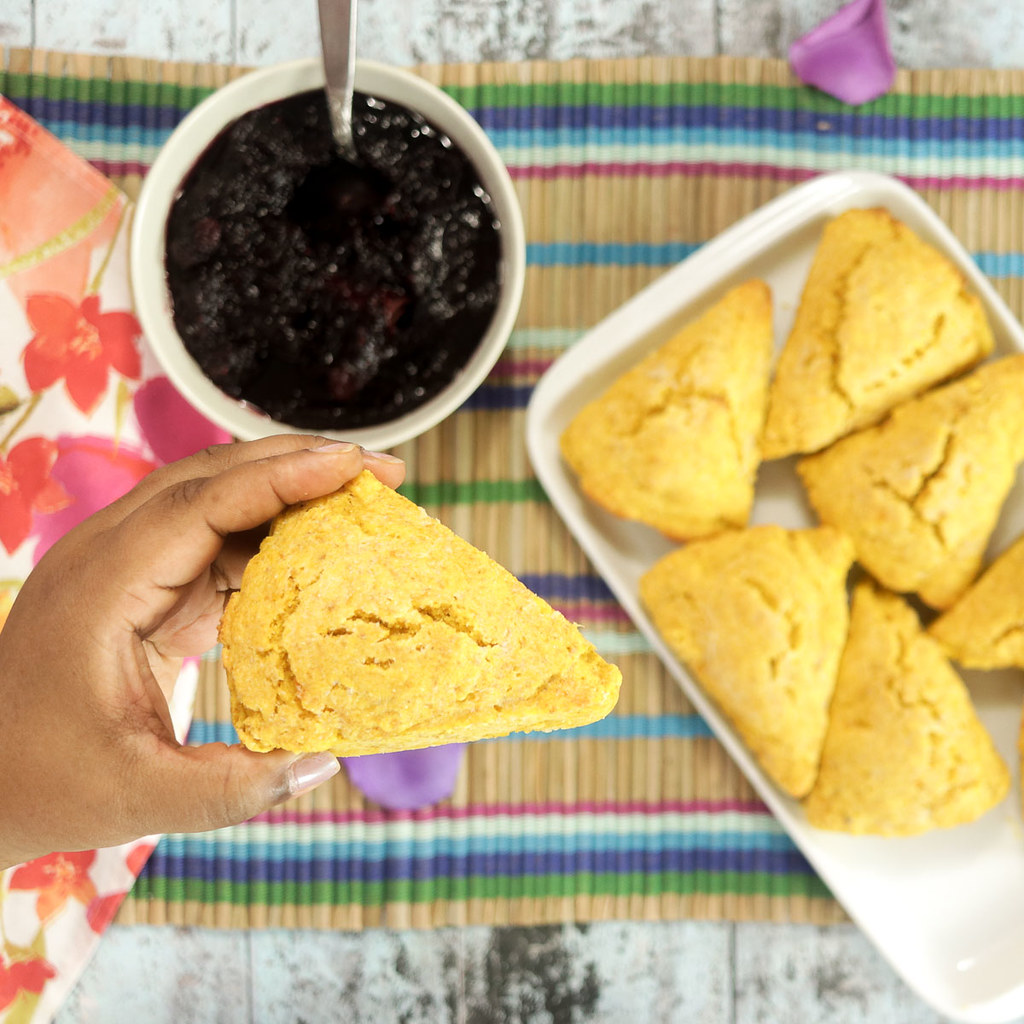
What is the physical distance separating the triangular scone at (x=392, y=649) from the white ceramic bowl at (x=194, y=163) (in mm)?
407

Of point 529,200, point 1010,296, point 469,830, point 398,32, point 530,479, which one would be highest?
point 398,32

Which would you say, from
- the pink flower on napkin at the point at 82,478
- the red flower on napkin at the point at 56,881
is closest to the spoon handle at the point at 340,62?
the pink flower on napkin at the point at 82,478

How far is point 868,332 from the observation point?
1478 millimetres

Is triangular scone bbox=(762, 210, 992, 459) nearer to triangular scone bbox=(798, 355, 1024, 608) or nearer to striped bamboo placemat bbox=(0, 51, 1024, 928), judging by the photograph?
triangular scone bbox=(798, 355, 1024, 608)

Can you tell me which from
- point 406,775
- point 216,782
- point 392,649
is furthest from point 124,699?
point 406,775

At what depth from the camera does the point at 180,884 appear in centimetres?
163

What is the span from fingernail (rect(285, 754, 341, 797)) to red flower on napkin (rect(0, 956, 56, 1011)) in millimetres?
920

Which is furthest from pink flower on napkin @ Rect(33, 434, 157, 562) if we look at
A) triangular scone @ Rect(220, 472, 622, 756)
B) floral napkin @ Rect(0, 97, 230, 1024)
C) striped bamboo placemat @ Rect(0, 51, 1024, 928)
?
triangular scone @ Rect(220, 472, 622, 756)

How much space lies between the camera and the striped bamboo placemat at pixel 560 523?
5.30ft

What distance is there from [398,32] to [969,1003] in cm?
183

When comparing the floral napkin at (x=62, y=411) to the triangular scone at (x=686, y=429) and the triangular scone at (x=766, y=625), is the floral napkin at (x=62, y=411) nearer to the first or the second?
the triangular scone at (x=686, y=429)

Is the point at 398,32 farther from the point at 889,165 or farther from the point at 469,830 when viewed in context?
the point at 469,830

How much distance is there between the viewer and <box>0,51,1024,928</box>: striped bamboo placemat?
63.6 inches

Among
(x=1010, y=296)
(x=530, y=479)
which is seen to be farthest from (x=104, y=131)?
(x=1010, y=296)
